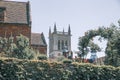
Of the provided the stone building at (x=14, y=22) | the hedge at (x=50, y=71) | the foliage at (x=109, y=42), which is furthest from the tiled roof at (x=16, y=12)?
the hedge at (x=50, y=71)

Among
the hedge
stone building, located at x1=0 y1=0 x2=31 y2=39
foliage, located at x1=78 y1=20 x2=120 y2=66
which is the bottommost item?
the hedge

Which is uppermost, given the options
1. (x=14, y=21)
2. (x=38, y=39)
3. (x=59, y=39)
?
(x=59, y=39)

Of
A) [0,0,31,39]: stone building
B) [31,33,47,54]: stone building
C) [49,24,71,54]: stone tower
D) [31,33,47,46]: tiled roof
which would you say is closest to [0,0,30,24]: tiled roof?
[0,0,31,39]: stone building

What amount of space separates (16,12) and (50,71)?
29.4m

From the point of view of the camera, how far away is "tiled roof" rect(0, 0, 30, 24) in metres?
A: 59.5

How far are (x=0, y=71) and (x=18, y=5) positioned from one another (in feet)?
108

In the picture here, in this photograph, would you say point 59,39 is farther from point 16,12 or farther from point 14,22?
point 14,22

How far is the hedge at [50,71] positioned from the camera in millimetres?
30244

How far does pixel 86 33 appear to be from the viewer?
62.5 metres

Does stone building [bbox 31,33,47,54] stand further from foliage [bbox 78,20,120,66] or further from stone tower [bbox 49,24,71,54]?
stone tower [bbox 49,24,71,54]

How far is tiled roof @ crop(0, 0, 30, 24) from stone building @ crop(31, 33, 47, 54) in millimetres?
12425

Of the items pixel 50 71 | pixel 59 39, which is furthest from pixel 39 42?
pixel 59 39

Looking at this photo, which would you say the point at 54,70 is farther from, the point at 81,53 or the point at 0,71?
the point at 81,53

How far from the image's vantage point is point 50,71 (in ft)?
105
